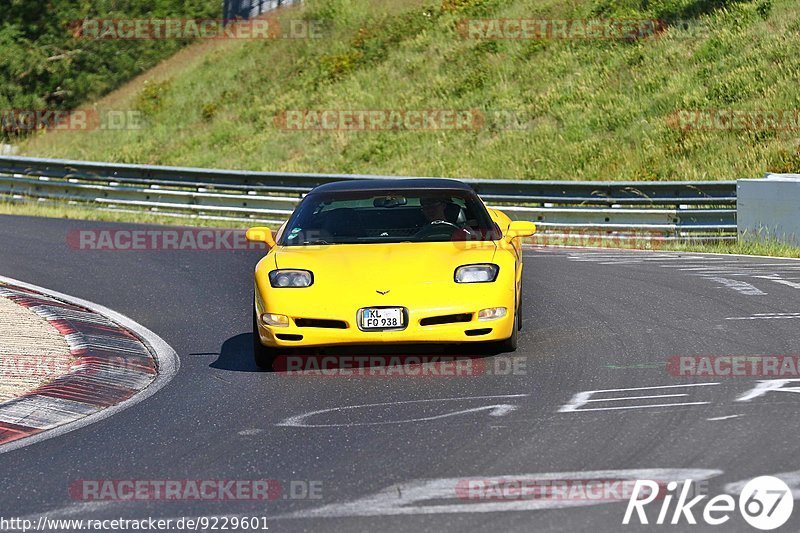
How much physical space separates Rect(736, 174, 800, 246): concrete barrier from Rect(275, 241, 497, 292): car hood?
8.02 meters

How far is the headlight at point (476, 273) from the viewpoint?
8945mm

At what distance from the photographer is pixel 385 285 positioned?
8797 millimetres

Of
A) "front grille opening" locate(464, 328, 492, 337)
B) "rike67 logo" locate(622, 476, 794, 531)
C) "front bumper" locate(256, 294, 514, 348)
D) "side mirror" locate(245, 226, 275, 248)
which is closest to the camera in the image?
"rike67 logo" locate(622, 476, 794, 531)

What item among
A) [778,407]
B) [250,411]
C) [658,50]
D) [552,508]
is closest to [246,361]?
[250,411]

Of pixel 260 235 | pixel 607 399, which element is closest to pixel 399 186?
pixel 260 235

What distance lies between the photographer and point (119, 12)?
169 feet

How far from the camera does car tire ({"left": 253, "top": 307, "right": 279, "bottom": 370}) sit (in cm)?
908

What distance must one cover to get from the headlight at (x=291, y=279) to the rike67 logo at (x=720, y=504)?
12.9ft

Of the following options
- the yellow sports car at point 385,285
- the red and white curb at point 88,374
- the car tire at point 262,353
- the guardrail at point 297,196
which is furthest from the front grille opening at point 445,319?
the guardrail at point 297,196

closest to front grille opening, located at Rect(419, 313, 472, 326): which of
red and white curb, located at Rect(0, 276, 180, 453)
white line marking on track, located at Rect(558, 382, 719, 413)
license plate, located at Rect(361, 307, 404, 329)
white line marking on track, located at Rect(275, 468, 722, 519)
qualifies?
license plate, located at Rect(361, 307, 404, 329)

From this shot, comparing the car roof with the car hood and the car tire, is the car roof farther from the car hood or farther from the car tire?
the car tire

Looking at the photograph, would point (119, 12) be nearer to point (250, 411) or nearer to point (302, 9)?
point (302, 9)

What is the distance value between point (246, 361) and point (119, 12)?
1747 inches

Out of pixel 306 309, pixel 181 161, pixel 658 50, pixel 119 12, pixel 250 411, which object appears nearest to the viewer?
pixel 250 411
